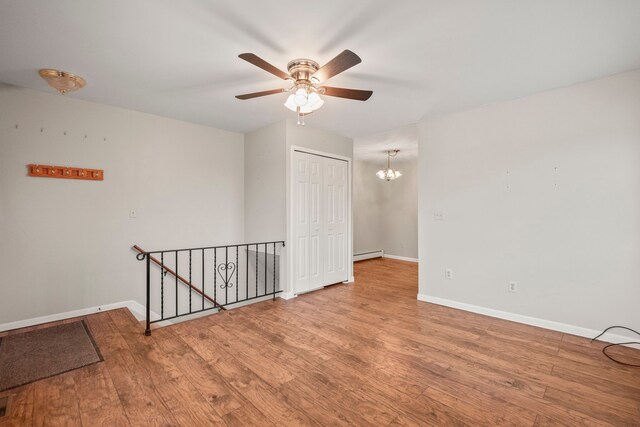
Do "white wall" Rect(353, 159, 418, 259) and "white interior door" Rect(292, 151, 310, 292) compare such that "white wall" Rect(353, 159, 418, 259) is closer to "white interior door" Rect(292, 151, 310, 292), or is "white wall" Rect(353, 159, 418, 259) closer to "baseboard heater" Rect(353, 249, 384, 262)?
"baseboard heater" Rect(353, 249, 384, 262)

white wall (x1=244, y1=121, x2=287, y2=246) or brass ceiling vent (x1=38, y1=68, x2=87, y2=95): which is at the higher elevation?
brass ceiling vent (x1=38, y1=68, x2=87, y2=95)

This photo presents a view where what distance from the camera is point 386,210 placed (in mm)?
7879

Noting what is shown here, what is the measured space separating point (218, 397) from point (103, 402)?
0.74 m

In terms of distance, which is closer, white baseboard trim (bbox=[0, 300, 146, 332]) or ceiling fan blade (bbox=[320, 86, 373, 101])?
ceiling fan blade (bbox=[320, 86, 373, 101])

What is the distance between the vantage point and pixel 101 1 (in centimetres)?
179

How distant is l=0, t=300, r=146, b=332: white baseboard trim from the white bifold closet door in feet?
6.96

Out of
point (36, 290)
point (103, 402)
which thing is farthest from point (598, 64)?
point (36, 290)

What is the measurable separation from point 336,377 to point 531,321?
2.46 meters

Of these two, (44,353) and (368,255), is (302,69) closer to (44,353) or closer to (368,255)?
(44,353)

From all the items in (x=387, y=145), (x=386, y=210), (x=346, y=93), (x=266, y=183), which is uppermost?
(x=387, y=145)

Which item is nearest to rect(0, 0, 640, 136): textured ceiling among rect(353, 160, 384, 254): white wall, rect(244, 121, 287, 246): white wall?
rect(244, 121, 287, 246): white wall

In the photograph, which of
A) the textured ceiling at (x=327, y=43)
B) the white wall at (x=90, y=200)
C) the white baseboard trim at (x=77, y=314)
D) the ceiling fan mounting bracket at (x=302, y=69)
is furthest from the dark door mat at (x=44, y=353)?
the ceiling fan mounting bracket at (x=302, y=69)

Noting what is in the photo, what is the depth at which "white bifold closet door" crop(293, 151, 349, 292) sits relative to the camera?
167 inches

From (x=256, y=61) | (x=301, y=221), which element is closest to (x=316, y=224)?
(x=301, y=221)
